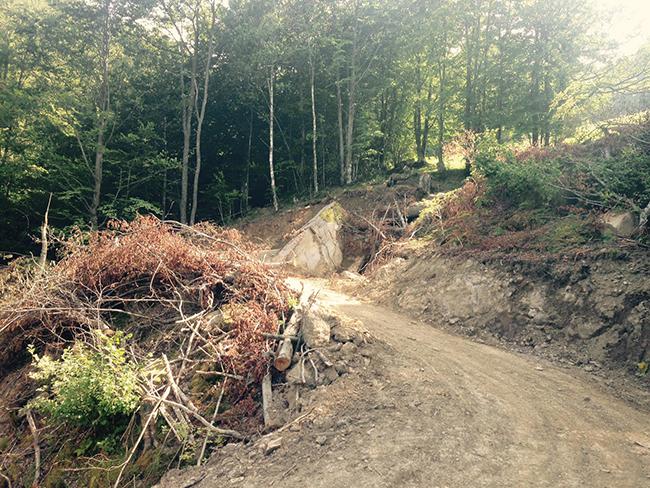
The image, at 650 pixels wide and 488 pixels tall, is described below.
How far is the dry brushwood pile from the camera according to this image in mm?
5883

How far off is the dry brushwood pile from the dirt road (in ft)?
3.64

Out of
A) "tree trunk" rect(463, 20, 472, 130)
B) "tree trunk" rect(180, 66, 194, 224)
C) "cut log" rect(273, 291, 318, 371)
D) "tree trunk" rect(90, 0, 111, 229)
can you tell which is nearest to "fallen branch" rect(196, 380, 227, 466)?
"cut log" rect(273, 291, 318, 371)

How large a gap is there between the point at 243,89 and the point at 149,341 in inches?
831

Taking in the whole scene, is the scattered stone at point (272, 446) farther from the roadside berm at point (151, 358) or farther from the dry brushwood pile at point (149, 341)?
the dry brushwood pile at point (149, 341)

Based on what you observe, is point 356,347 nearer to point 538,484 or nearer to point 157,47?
point 538,484

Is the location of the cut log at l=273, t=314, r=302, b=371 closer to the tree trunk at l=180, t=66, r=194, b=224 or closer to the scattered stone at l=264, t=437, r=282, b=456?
the scattered stone at l=264, t=437, r=282, b=456

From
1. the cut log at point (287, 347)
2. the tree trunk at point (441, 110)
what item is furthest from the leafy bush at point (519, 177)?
the tree trunk at point (441, 110)

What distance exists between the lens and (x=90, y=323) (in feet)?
25.0

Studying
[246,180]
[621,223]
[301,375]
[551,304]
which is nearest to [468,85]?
[246,180]

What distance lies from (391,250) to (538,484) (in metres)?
10.5

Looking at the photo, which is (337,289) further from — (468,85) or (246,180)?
(468,85)

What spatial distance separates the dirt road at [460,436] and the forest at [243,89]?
11.7m

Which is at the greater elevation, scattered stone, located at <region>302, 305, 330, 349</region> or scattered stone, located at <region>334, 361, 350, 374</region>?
scattered stone, located at <region>302, 305, 330, 349</region>

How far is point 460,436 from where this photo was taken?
193 inches
